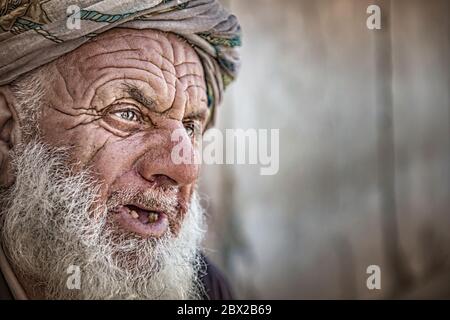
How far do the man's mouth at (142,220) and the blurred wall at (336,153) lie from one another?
668 millimetres

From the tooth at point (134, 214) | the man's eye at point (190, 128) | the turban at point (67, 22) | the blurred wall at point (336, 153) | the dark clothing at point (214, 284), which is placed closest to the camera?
the turban at point (67, 22)

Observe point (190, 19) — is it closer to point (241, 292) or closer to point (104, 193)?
point (104, 193)

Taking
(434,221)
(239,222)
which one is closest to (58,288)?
(239,222)

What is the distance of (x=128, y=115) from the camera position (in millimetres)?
1909

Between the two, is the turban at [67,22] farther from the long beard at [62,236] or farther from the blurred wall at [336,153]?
the blurred wall at [336,153]

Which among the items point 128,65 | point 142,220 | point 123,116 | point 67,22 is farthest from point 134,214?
point 67,22

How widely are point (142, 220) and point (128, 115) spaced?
33cm

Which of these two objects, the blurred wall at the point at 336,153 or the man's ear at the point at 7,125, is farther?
the blurred wall at the point at 336,153

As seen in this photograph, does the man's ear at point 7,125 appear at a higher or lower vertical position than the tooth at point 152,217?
higher

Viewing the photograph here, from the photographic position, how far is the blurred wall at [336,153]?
2844 millimetres

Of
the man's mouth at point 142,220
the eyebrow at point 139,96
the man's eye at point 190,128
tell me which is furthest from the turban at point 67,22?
the man's mouth at point 142,220

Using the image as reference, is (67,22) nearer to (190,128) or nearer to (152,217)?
(190,128)

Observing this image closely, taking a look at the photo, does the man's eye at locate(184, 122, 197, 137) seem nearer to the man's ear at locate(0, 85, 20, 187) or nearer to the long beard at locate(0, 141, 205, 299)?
the long beard at locate(0, 141, 205, 299)

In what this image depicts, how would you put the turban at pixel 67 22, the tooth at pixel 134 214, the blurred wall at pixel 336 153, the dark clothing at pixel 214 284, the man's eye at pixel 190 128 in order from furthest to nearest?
the blurred wall at pixel 336 153 < the dark clothing at pixel 214 284 < the man's eye at pixel 190 128 < the tooth at pixel 134 214 < the turban at pixel 67 22
